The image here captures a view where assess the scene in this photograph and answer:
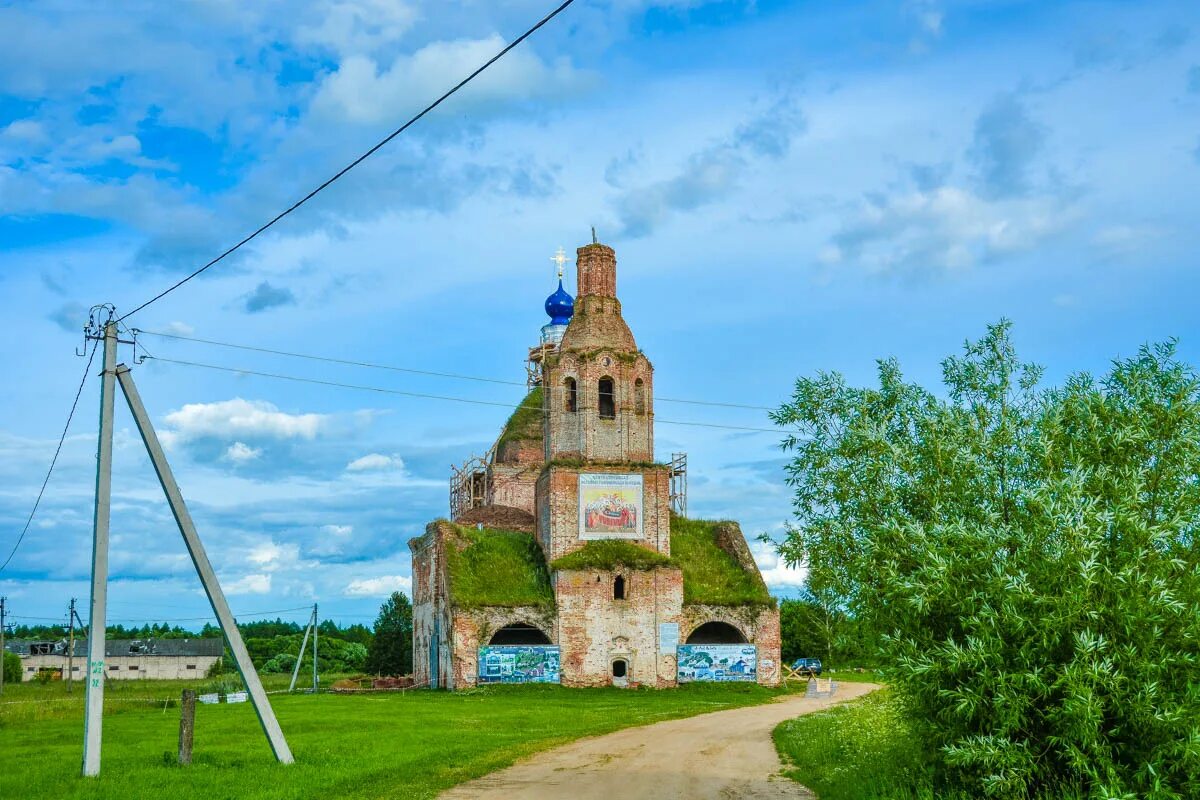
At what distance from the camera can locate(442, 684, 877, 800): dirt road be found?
51.6ft

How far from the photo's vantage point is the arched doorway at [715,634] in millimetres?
47312

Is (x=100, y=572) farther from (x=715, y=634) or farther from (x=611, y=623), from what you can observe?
(x=715, y=634)

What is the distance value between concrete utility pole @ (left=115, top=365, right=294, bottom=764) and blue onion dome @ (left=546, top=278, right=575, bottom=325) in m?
45.6

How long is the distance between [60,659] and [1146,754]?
9217 centimetres

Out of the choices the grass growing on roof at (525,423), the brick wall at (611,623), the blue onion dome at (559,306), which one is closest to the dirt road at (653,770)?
the brick wall at (611,623)

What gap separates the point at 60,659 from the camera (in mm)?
89375

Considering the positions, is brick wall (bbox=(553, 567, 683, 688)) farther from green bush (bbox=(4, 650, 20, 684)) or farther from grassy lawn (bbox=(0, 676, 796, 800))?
green bush (bbox=(4, 650, 20, 684))

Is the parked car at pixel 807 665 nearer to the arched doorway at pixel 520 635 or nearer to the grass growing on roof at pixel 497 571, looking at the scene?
the arched doorway at pixel 520 635

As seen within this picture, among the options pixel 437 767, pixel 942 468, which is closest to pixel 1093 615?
pixel 942 468

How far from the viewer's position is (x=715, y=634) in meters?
47.9

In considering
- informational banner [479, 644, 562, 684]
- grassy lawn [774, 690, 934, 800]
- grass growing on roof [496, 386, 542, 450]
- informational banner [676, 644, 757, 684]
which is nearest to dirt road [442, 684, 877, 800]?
grassy lawn [774, 690, 934, 800]

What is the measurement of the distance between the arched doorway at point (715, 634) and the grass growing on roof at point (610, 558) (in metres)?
4.75

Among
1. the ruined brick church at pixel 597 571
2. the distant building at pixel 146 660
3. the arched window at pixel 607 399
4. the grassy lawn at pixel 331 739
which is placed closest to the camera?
the grassy lawn at pixel 331 739

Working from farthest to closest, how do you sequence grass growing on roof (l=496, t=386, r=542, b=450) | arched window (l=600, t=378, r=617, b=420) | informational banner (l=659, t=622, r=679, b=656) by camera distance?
grass growing on roof (l=496, t=386, r=542, b=450)
arched window (l=600, t=378, r=617, b=420)
informational banner (l=659, t=622, r=679, b=656)
